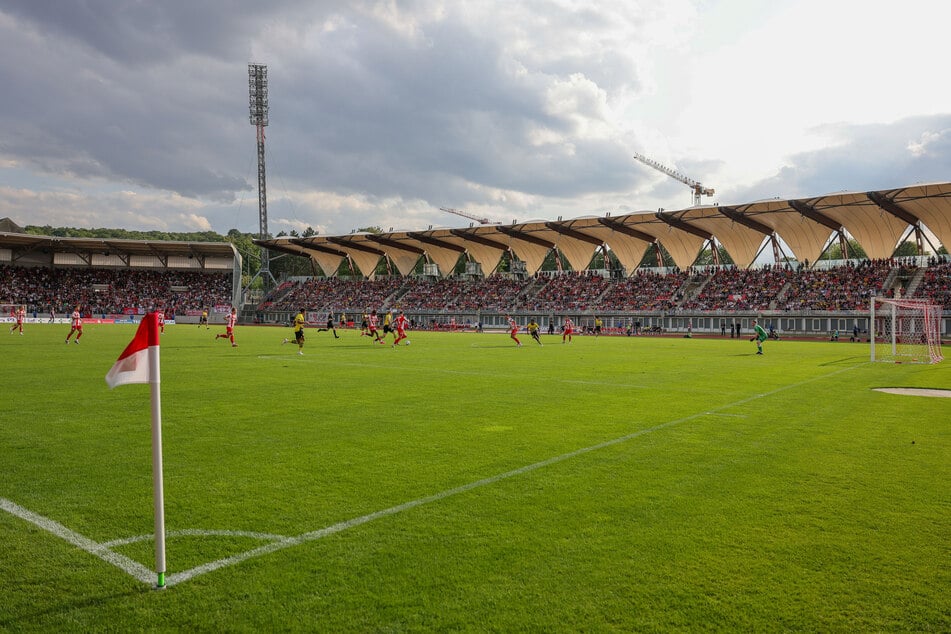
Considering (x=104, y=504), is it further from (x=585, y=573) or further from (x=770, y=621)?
(x=770, y=621)

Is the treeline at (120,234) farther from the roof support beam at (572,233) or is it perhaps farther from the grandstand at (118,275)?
the roof support beam at (572,233)

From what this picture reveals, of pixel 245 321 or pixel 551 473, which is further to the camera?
pixel 245 321

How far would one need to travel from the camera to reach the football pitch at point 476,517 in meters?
3.88

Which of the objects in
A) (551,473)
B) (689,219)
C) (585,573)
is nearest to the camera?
(585,573)

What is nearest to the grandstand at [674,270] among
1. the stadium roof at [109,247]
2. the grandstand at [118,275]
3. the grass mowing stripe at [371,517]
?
the grandstand at [118,275]

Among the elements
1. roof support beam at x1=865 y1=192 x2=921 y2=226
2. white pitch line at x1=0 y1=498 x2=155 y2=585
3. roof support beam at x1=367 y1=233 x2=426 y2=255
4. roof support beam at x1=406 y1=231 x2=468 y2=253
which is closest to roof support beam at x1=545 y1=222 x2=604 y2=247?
roof support beam at x1=406 y1=231 x2=468 y2=253

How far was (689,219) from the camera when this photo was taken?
62312mm

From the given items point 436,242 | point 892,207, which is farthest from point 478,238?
point 892,207

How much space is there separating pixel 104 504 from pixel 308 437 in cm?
327

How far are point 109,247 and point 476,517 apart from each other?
327 ft

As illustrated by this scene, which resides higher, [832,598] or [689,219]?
[689,219]

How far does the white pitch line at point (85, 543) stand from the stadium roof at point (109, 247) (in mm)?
90127

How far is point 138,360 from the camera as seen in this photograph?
4.51 meters

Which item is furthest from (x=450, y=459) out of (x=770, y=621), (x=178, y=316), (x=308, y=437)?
(x=178, y=316)
